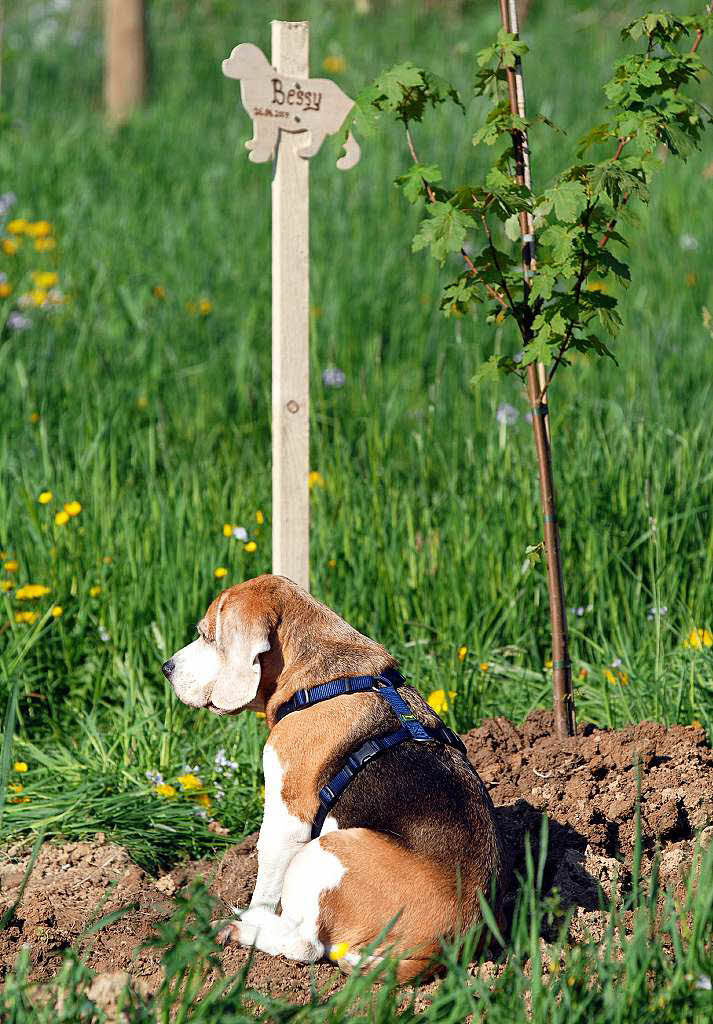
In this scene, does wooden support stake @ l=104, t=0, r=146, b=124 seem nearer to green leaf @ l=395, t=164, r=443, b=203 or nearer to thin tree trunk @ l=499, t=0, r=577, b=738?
thin tree trunk @ l=499, t=0, r=577, b=738

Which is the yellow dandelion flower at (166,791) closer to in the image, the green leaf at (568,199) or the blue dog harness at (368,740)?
the blue dog harness at (368,740)

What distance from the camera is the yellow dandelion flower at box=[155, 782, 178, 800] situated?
3406 millimetres

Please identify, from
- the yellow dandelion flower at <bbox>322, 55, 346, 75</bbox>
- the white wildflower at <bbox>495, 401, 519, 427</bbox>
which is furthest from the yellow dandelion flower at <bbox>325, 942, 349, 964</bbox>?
the yellow dandelion flower at <bbox>322, 55, 346, 75</bbox>

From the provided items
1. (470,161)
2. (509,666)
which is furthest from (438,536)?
(470,161)

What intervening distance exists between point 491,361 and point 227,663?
1.17 meters

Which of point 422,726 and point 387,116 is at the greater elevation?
point 387,116

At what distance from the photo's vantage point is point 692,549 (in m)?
4.54

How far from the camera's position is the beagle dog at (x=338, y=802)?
253 centimetres

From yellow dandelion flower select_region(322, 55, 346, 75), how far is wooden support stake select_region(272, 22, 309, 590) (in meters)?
7.76

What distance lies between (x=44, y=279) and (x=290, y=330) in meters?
3.23

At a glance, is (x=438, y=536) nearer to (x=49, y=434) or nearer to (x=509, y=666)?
(x=509, y=666)

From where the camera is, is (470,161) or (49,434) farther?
(470,161)

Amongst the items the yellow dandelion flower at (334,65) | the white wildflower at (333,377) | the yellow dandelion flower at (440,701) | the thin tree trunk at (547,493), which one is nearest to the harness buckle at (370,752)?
the thin tree trunk at (547,493)

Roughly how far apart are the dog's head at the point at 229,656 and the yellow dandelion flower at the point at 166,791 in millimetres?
647
